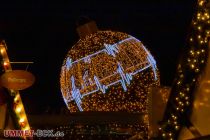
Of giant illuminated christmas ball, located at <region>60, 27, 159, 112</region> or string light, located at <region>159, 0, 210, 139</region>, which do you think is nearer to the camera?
string light, located at <region>159, 0, 210, 139</region>

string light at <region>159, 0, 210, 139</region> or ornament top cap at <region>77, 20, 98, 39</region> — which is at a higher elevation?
ornament top cap at <region>77, 20, 98, 39</region>

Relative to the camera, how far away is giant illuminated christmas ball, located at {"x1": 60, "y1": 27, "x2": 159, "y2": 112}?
4.26 m

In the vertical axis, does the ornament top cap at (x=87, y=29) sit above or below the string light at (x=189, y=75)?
above

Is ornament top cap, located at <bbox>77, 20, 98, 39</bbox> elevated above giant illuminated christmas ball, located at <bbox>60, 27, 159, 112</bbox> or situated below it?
above

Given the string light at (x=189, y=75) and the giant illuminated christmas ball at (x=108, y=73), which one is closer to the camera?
the string light at (x=189, y=75)

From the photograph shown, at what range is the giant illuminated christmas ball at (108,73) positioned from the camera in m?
4.26

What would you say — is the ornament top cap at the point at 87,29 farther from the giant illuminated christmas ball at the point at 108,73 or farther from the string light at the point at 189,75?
the string light at the point at 189,75

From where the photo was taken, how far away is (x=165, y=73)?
789 cm

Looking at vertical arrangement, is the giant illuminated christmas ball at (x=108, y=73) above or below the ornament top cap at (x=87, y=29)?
below

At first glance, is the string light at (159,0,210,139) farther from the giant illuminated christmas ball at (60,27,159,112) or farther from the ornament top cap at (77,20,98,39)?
the ornament top cap at (77,20,98,39)

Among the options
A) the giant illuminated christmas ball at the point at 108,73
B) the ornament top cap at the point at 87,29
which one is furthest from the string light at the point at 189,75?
the ornament top cap at the point at 87,29

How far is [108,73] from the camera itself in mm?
4359

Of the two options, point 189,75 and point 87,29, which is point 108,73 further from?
point 189,75

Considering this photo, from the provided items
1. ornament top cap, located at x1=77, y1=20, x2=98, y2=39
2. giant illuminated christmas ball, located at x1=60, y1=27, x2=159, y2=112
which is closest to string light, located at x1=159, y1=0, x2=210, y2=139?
giant illuminated christmas ball, located at x1=60, y1=27, x2=159, y2=112
